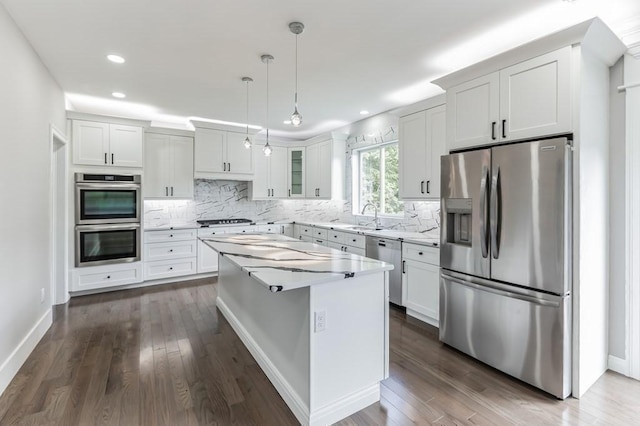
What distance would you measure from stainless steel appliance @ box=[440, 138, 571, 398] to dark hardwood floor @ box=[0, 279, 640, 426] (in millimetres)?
219

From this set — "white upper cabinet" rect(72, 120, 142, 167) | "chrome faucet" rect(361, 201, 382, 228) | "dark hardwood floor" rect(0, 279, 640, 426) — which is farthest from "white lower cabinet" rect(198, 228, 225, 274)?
"chrome faucet" rect(361, 201, 382, 228)

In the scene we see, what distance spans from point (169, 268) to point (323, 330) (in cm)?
387

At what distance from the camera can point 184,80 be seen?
354 centimetres

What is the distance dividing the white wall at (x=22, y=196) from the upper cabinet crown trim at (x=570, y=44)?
3622 mm

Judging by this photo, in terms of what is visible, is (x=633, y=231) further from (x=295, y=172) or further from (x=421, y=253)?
(x=295, y=172)

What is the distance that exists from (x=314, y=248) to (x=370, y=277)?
36.1 inches

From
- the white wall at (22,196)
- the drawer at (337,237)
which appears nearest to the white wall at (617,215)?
the drawer at (337,237)

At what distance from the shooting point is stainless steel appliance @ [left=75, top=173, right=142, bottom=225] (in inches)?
166

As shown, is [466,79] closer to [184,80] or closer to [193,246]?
[184,80]

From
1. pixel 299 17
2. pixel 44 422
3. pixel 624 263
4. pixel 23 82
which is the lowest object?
pixel 44 422

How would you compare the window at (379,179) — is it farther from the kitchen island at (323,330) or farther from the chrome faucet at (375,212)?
the kitchen island at (323,330)

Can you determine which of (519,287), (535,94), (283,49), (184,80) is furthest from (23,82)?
(519,287)

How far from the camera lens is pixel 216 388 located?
226 centimetres

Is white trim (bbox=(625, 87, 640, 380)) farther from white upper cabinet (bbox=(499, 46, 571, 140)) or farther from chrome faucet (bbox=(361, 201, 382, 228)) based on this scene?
chrome faucet (bbox=(361, 201, 382, 228))
